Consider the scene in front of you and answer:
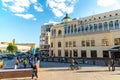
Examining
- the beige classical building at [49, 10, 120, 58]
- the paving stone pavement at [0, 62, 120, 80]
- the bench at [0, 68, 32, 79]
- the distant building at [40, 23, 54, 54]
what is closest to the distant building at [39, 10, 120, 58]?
the beige classical building at [49, 10, 120, 58]

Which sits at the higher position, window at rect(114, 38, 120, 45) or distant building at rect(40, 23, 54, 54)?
distant building at rect(40, 23, 54, 54)

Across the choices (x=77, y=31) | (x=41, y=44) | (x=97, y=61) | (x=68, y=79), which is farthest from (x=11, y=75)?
(x=41, y=44)

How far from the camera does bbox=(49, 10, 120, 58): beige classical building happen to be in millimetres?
44181

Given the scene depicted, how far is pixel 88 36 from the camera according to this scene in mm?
50219

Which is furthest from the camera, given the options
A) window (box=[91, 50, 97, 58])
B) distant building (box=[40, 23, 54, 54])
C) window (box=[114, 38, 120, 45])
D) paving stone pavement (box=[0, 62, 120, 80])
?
distant building (box=[40, 23, 54, 54])

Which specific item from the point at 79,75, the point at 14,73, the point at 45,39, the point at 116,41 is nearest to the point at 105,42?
the point at 116,41

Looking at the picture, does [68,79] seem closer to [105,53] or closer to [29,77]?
[29,77]

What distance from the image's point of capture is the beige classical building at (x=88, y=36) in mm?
44181

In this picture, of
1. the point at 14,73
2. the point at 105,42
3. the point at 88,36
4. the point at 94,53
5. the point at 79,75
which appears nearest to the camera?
the point at 14,73

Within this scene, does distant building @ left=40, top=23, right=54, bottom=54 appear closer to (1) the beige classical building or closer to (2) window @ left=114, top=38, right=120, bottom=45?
(1) the beige classical building

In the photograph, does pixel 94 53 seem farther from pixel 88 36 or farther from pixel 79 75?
pixel 79 75

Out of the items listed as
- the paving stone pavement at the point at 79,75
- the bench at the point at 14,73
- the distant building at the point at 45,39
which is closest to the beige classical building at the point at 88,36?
the paving stone pavement at the point at 79,75

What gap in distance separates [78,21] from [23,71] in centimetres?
3995

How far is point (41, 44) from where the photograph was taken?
101 metres
